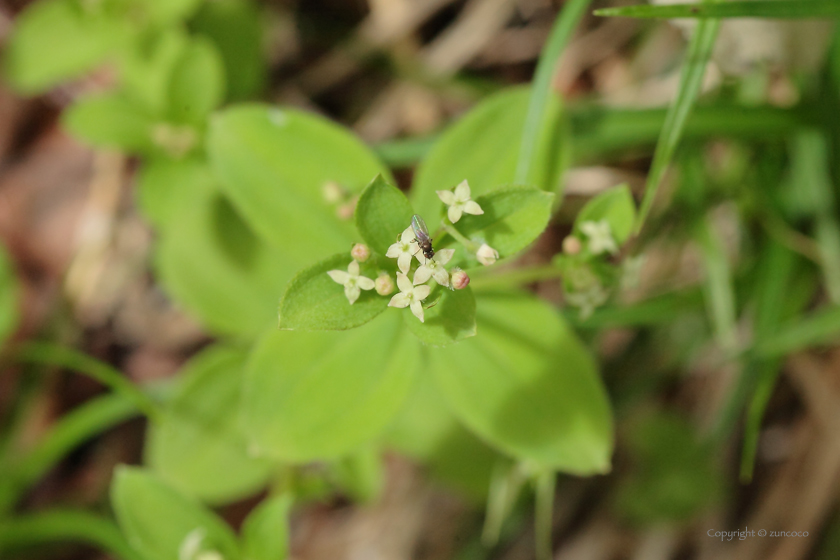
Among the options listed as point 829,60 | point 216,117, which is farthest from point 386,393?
point 829,60

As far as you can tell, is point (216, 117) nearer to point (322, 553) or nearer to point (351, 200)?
point (351, 200)

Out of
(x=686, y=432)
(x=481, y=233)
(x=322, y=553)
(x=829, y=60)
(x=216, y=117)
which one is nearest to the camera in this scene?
(x=481, y=233)

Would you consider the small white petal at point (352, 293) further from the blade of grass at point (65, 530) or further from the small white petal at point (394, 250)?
the blade of grass at point (65, 530)

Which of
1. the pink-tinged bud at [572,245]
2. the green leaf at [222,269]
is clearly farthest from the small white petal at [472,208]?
the green leaf at [222,269]

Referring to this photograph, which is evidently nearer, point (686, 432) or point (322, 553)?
point (686, 432)

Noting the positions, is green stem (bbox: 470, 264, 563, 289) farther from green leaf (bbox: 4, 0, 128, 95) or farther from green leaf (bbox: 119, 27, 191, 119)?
green leaf (bbox: 4, 0, 128, 95)

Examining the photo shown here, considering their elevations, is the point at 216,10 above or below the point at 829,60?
above

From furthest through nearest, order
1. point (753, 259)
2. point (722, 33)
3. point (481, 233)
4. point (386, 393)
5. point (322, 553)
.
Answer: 1. point (322, 553)
2. point (753, 259)
3. point (722, 33)
4. point (386, 393)
5. point (481, 233)

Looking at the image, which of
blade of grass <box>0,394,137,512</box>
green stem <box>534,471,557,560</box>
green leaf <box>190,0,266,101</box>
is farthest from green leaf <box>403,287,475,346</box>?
green leaf <box>190,0,266,101</box>
